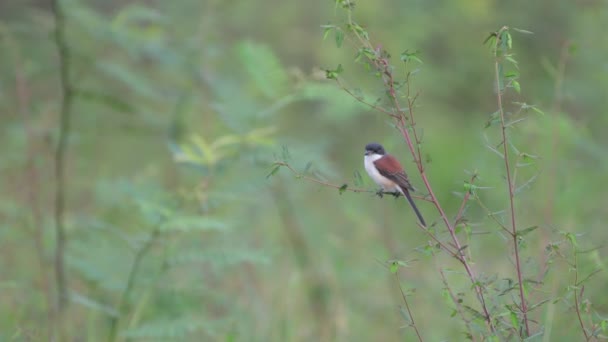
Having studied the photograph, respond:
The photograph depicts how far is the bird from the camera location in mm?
3207

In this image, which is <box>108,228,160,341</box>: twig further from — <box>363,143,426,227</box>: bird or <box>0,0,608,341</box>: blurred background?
<box>363,143,426,227</box>: bird

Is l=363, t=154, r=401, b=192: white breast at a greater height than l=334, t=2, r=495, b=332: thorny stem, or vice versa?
A: l=363, t=154, r=401, b=192: white breast

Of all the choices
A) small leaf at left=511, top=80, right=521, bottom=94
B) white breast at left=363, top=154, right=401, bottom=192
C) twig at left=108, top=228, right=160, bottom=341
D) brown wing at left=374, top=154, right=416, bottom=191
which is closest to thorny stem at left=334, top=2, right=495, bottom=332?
small leaf at left=511, top=80, right=521, bottom=94

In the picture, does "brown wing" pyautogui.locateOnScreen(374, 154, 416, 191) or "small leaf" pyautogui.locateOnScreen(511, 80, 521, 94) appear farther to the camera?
"brown wing" pyautogui.locateOnScreen(374, 154, 416, 191)

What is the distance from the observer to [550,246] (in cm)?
240

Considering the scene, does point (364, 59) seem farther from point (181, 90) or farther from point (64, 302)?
point (181, 90)

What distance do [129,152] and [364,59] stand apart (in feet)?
26.2

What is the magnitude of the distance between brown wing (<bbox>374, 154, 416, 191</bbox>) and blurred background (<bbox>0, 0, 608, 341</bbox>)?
Answer: 0.26m

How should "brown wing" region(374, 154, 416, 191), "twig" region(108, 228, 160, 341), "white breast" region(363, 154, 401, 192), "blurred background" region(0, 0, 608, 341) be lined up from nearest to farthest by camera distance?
1. "brown wing" region(374, 154, 416, 191)
2. "white breast" region(363, 154, 401, 192)
3. "twig" region(108, 228, 160, 341)
4. "blurred background" region(0, 0, 608, 341)

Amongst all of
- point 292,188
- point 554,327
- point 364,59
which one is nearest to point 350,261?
point 292,188

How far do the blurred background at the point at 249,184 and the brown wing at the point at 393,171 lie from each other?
10.2 inches

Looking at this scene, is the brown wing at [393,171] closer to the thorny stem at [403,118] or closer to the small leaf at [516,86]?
the thorny stem at [403,118]

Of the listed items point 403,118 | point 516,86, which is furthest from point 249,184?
point 516,86

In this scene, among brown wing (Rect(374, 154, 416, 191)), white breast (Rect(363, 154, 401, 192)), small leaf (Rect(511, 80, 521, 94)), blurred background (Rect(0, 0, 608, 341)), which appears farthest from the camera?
blurred background (Rect(0, 0, 608, 341))
